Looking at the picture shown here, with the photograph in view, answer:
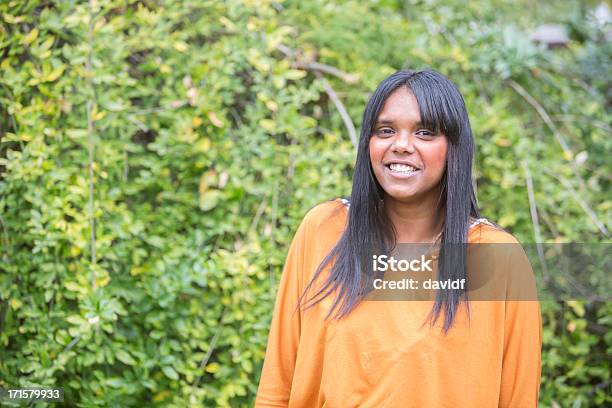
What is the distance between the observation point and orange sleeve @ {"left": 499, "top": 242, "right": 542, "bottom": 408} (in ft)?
5.62

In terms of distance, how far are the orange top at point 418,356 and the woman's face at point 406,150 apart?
0.65ft

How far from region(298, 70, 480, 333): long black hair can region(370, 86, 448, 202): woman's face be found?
0.02m

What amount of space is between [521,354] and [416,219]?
1.47 ft

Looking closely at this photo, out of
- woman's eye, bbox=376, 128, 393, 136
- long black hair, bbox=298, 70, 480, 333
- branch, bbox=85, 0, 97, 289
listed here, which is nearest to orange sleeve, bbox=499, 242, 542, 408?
long black hair, bbox=298, 70, 480, 333

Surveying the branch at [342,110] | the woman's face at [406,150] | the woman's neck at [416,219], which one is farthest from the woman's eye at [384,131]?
the branch at [342,110]

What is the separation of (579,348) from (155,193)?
1.86 metres

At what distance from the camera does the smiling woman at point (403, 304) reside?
1680 mm

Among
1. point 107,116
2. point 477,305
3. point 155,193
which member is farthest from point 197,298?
point 477,305

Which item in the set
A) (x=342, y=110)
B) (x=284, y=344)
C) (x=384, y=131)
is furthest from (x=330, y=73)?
(x=284, y=344)

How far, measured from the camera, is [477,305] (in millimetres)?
1722

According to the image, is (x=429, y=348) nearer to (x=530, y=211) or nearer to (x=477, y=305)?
(x=477, y=305)

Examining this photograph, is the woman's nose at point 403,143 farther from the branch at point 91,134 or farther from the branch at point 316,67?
the branch at point 316,67

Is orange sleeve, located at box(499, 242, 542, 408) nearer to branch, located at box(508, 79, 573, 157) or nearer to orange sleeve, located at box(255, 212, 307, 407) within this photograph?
orange sleeve, located at box(255, 212, 307, 407)

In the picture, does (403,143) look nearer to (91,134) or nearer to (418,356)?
(418,356)
